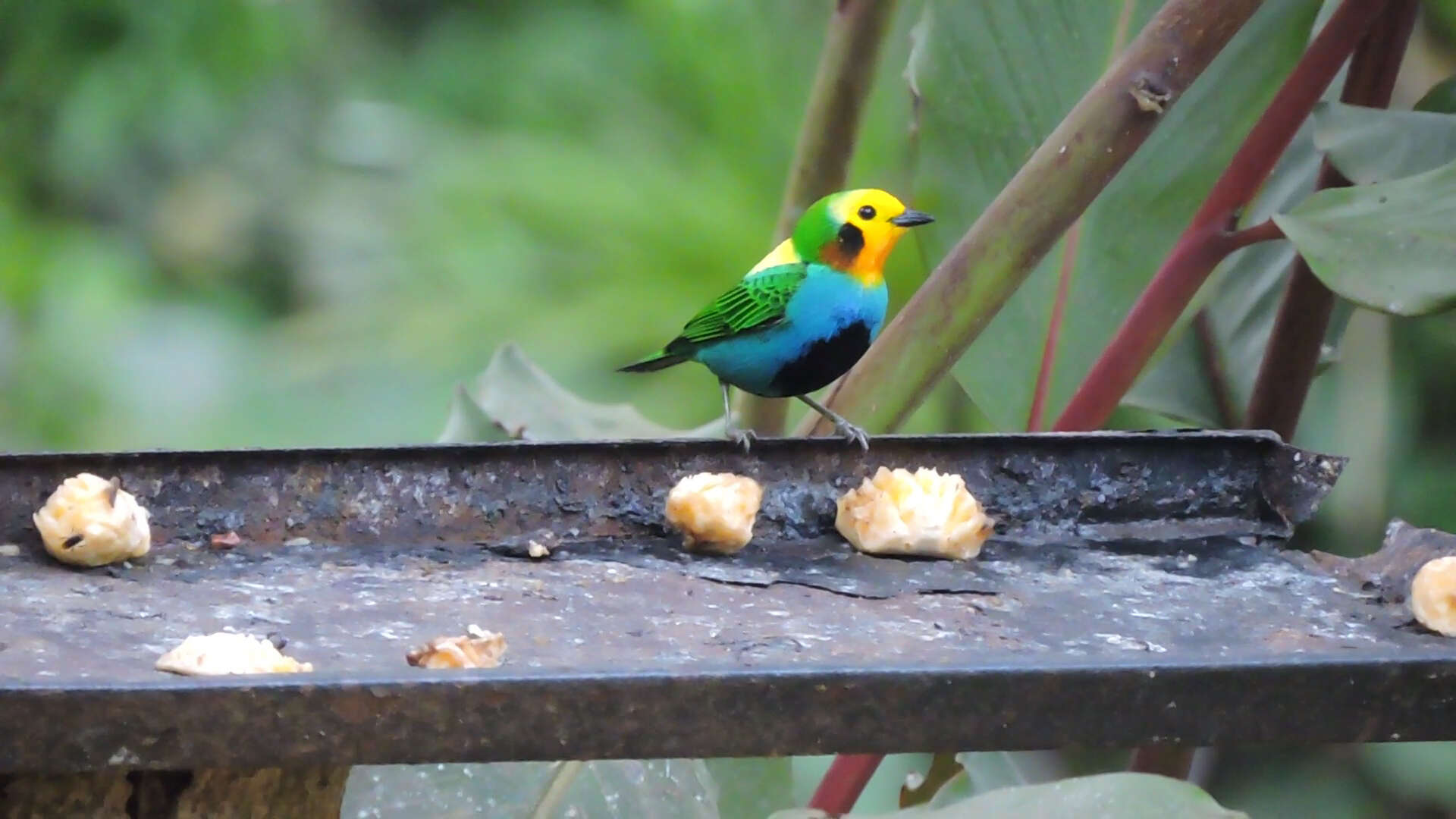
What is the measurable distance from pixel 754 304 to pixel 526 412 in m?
0.56

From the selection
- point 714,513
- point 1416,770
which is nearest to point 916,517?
Result: point 714,513

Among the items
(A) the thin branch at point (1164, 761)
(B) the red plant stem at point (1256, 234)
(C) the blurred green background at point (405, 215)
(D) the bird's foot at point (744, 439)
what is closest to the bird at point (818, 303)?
(D) the bird's foot at point (744, 439)

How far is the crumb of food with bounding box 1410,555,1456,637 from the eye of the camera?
750 millimetres

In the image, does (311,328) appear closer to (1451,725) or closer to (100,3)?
(100,3)

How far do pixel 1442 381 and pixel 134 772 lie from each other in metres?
1.88

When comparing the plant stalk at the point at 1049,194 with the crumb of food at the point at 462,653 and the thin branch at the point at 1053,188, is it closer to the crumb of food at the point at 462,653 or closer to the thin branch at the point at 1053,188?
the thin branch at the point at 1053,188

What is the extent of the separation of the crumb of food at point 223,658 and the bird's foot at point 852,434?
18.5 inches

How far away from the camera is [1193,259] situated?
4.58 feet

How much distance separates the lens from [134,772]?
666 mm

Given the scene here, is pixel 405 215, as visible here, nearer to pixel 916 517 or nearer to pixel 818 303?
pixel 818 303

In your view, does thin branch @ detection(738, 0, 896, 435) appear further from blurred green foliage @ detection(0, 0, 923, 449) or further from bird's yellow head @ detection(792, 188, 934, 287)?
blurred green foliage @ detection(0, 0, 923, 449)

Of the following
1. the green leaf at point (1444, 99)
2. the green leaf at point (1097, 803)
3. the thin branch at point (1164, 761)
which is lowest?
the thin branch at point (1164, 761)

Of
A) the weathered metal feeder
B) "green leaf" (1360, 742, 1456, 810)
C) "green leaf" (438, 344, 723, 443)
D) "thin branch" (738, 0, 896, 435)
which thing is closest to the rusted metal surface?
the weathered metal feeder

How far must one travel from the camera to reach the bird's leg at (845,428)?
1.02 metres
